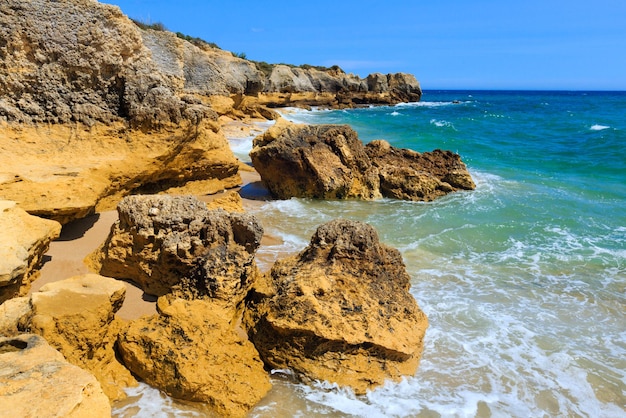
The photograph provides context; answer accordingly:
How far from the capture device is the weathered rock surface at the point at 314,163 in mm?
9320

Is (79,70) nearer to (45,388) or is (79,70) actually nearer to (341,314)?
(341,314)

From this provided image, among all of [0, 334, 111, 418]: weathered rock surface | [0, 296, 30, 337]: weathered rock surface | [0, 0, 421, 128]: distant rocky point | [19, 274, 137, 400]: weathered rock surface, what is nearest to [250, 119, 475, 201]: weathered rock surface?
[0, 0, 421, 128]: distant rocky point

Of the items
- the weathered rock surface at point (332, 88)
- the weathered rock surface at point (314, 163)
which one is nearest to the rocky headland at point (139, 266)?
the weathered rock surface at point (314, 163)

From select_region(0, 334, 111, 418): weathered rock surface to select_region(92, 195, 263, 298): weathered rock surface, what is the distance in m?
1.59

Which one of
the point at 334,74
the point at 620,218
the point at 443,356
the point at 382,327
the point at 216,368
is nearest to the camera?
the point at 216,368

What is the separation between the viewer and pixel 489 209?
9070 millimetres

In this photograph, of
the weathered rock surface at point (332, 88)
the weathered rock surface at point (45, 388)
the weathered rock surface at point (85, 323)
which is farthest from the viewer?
the weathered rock surface at point (332, 88)

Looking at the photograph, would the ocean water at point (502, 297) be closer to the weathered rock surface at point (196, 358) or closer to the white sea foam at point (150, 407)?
the white sea foam at point (150, 407)

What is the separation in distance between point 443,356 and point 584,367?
1211mm

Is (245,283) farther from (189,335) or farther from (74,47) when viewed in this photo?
(74,47)

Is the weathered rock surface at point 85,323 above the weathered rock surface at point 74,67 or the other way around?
the other way around

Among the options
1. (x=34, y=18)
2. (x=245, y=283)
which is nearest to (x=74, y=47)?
(x=34, y=18)

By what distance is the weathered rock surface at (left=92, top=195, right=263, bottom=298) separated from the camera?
12.9ft

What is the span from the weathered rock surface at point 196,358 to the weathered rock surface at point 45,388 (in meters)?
0.93
